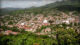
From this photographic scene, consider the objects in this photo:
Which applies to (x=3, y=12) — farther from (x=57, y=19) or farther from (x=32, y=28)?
(x=57, y=19)

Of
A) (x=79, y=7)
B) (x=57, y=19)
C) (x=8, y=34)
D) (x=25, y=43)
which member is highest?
(x=79, y=7)

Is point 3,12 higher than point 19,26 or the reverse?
higher

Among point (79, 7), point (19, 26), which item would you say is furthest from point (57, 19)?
point (19, 26)

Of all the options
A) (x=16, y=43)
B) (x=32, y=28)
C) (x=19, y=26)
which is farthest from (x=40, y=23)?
(x=16, y=43)

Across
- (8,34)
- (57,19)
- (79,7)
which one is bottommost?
(8,34)

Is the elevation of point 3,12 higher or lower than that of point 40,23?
higher

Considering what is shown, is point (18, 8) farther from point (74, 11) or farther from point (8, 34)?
point (74, 11)

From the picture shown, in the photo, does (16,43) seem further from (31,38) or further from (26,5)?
(26,5)

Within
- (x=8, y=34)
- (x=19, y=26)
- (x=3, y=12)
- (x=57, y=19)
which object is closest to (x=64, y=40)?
(x=57, y=19)
